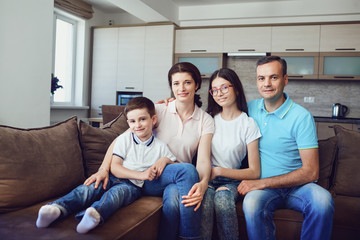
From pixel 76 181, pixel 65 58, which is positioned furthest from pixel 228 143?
pixel 65 58

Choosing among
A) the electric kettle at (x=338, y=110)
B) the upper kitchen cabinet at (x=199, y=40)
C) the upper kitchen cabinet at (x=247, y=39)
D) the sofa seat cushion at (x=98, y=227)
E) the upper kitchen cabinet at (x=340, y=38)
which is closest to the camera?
the sofa seat cushion at (x=98, y=227)

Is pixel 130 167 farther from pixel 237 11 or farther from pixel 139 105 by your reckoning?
pixel 237 11

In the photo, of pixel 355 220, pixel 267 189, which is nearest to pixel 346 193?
pixel 355 220

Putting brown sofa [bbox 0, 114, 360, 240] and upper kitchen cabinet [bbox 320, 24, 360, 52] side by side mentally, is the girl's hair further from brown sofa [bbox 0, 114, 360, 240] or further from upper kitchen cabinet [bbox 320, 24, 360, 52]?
upper kitchen cabinet [bbox 320, 24, 360, 52]

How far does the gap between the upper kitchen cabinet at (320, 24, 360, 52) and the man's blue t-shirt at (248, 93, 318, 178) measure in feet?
10.9

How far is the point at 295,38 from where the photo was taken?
476cm

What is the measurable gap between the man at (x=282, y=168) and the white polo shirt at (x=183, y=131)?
0.32 m

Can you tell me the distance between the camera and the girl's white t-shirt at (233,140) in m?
1.83

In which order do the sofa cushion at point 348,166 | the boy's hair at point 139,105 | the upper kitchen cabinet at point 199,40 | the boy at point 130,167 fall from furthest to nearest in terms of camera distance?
1. the upper kitchen cabinet at point 199,40
2. the sofa cushion at point 348,166
3. the boy's hair at point 139,105
4. the boy at point 130,167

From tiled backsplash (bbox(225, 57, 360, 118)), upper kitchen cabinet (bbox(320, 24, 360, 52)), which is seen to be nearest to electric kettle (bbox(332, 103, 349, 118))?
tiled backsplash (bbox(225, 57, 360, 118))

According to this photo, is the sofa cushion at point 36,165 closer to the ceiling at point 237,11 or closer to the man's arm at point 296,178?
the man's arm at point 296,178

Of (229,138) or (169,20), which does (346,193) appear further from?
(169,20)

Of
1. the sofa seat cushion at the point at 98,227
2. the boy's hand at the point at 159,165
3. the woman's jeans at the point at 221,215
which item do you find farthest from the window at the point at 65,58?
the woman's jeans at the point at 221,215

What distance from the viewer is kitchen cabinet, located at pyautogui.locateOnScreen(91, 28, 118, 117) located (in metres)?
5.67
